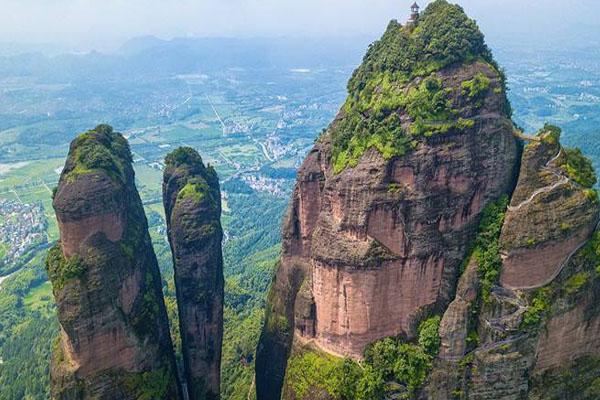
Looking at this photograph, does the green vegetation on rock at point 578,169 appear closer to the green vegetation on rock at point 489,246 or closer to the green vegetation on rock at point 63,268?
the green vegetation on rock at point 489,246

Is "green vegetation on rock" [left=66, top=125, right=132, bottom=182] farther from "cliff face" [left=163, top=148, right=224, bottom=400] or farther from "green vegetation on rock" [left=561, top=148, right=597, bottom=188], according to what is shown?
"green vegetation on rock" [left=561, top=148, right=597, bottom=188]

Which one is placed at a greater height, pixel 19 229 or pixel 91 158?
pixel 91 158

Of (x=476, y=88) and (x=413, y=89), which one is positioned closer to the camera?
(x=476, y=88)

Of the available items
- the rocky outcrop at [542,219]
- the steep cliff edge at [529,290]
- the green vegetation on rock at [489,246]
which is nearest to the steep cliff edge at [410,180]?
the green vegetation on rock at [489,246]

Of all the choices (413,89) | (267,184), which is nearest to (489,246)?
(413,89)

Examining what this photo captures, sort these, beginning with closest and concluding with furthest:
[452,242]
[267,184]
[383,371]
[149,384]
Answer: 1. [452,242]
2. [383,371]
3. [149,384]
4. [267,184]

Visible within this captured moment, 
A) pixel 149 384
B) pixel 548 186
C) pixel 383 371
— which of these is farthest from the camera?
pixel 149 384

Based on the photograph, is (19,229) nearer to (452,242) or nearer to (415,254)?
(415,254)

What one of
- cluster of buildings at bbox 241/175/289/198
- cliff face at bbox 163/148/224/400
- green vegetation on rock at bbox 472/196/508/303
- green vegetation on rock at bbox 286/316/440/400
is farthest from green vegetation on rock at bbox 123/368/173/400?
cluster of buildings at bbox 241/175/289/198
